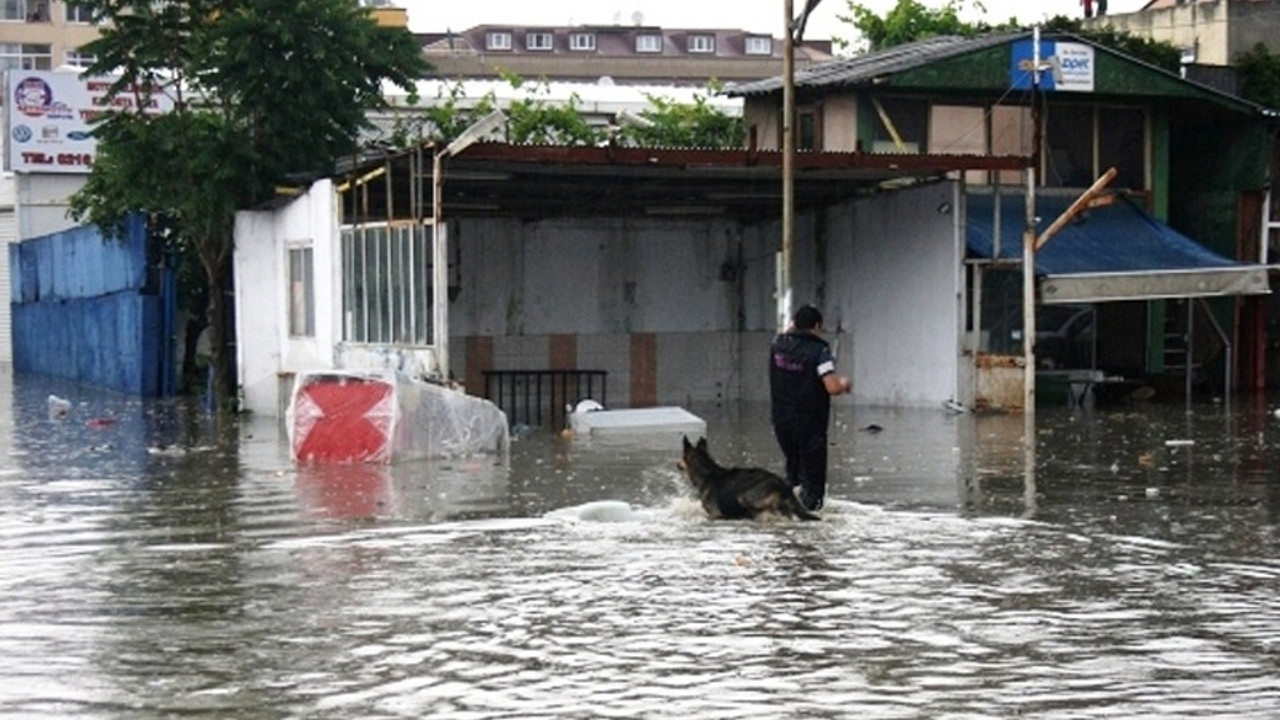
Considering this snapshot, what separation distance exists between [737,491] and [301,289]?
16.0 m

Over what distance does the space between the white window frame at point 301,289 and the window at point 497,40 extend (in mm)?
91999

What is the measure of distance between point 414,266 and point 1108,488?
9964 millimetres

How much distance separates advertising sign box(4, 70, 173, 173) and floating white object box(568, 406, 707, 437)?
23652 millimetres

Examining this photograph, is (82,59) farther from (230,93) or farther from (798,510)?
(798,510)

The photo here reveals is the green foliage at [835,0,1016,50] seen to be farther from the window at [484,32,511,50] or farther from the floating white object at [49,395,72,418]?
the window at [484,32,511,50]

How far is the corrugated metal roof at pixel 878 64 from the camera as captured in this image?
109 feet

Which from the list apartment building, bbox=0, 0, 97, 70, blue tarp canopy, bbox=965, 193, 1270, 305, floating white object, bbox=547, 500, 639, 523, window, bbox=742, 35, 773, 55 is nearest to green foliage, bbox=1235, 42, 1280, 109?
blue tarp canopy, bbox=965, 193, 1270, 305

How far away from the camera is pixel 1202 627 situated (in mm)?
10805

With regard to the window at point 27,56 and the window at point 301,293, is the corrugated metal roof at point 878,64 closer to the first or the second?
the window at point 301,293

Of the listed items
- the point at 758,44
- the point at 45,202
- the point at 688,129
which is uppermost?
the point at 758,44

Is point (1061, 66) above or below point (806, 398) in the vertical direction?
Result: above

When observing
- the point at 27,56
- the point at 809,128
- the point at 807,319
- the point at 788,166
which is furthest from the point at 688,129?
the point at 27,56

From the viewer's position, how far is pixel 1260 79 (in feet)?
132

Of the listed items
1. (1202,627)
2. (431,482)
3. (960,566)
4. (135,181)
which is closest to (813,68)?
(135,181)
